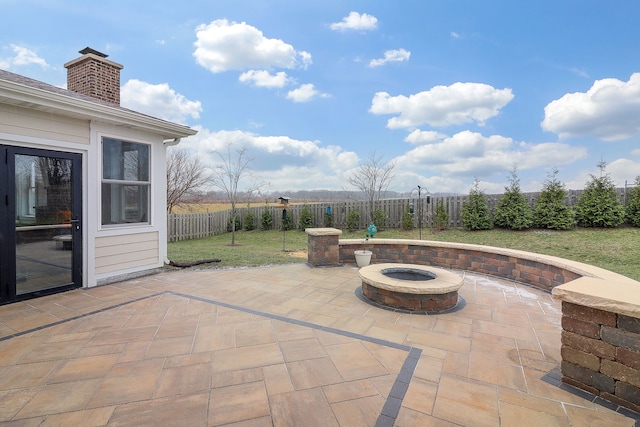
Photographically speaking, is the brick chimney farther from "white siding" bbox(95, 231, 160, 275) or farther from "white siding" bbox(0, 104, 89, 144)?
"white siding" bbox(95, 231, 160, 275)

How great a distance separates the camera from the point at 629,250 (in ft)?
24.6

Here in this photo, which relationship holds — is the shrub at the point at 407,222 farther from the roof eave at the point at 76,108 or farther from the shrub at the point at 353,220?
the roof eave at the point at 76,108

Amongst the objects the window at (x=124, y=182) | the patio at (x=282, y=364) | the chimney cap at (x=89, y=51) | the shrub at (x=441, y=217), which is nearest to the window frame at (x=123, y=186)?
the window at (x=124, y=182)

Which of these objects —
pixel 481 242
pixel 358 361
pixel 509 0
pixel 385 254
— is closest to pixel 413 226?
pixel 481 242

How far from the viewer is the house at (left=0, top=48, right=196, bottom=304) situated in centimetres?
395

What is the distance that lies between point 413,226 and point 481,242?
10.1 feet

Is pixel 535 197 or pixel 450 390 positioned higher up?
pixel 535 197

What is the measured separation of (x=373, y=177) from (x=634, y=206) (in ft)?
28.3

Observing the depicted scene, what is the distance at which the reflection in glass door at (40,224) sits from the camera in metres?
3.95

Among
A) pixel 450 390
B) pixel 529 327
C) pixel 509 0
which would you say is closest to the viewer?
pixel 450 390

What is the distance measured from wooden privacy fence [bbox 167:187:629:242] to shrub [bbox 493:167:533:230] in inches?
16.5

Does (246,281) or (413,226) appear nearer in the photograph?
(246,281)

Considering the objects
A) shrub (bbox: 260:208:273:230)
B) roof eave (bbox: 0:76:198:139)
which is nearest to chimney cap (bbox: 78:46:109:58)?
roof eave (bbox: 0:76:198:139)

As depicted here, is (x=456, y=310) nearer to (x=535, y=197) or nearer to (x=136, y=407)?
(x=136, y=407)
